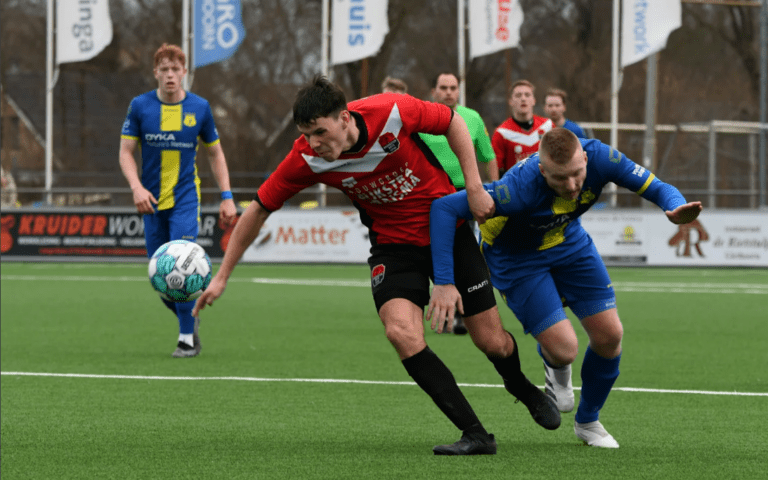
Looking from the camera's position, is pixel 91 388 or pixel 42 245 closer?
pixel 91 388

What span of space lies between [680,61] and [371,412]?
107ft

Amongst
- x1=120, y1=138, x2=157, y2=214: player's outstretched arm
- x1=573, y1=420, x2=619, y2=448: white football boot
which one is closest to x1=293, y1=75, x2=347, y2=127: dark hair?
x1=573, y1=420, x2=619, y2=448: white football boot

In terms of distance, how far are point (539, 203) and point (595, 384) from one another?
0.97 metres

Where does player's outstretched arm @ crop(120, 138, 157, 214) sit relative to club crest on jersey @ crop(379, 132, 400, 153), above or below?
below

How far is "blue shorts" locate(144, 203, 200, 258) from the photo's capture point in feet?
29.9

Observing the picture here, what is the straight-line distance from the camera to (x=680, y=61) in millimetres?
37156

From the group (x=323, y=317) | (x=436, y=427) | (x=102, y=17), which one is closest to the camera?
(x=436, y=427)

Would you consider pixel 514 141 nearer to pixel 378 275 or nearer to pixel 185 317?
pixel 185 317

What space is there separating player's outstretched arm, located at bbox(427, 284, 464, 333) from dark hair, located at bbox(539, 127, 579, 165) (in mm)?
743

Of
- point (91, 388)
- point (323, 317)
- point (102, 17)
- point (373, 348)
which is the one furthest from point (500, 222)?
point (102, 17)

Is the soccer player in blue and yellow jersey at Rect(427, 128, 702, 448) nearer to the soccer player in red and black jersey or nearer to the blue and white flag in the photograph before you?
the soccer player in red and black jersey

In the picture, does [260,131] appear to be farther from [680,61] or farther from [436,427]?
[436,427]

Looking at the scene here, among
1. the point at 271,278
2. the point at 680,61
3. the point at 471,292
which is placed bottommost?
the point at 271,278

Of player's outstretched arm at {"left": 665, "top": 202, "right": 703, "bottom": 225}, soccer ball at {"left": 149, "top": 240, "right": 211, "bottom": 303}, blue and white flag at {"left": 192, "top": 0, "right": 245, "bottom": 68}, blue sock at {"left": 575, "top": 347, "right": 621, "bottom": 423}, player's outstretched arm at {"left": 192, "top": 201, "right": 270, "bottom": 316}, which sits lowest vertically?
blue sock at {"left": 575, "top": 347, "right": 621, "bottom": 423}
